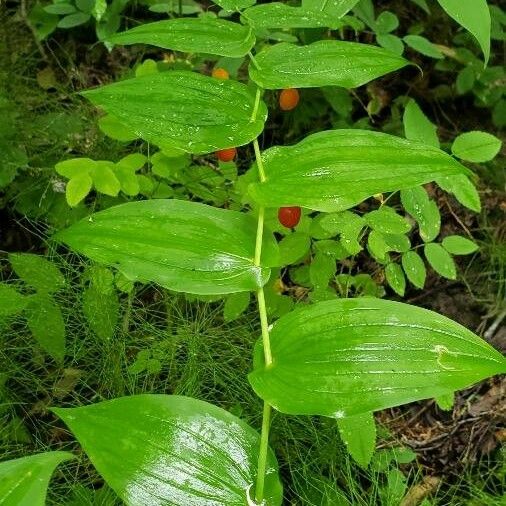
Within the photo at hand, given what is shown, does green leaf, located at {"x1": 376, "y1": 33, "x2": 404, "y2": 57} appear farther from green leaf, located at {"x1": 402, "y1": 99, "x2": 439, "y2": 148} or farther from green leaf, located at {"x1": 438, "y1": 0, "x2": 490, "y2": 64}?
green leaf, located at {"x1": 438, "y1": 0, "x2": 490, "y2": 64}

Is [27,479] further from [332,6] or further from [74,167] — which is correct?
[74,167]

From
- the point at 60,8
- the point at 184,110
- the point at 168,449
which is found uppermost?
the point at 184,110

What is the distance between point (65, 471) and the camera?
4.17 feet

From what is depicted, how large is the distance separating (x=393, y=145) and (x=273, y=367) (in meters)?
0.28

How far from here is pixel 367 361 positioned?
0.76 metres

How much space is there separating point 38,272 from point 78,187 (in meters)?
0.17

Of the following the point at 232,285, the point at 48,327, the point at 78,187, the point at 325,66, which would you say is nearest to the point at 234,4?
the point at 325,66

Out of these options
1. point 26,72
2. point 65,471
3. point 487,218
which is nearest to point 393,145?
point 65,471

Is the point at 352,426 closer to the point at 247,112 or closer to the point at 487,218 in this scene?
the point at 247,112

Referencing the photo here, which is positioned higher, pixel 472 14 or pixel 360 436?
pixel 472 14

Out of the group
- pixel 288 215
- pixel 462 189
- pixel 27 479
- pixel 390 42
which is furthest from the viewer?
pixel 390 42

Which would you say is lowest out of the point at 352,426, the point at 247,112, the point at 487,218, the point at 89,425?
the point at 487,218

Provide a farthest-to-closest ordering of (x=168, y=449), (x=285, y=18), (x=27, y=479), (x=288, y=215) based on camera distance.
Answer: (x=288, y=215) → (x=285, y=18) → (x=168, y=449) → (x=27, y=479)

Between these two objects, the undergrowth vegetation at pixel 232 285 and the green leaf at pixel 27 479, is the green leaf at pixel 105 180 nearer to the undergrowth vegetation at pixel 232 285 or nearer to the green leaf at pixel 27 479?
the undergrowth vegetation at pixel 232 285
